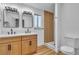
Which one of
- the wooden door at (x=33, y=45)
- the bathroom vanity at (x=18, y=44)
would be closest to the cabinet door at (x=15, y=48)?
the bathroom vanity at (x=18, y=44)

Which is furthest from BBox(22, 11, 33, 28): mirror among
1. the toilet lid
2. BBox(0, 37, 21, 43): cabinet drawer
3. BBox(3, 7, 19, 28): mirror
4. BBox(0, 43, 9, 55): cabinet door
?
the toilet lid

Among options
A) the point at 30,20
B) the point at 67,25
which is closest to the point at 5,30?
the point at 30,20

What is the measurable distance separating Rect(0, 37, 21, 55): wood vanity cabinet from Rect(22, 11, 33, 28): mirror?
0.24 meters

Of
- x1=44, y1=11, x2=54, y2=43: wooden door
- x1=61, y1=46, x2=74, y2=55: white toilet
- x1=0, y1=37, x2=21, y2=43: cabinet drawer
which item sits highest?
x1=44, y1=11, x2=54, y2=43: wooden door

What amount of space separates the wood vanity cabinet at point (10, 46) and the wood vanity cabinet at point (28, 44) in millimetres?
80

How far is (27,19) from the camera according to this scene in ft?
7.52

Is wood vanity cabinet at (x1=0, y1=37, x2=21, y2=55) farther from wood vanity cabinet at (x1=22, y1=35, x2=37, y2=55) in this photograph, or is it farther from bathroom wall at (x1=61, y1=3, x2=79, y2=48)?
bathroom wall at (x1=61, y1=3, x2=79, y2=48)

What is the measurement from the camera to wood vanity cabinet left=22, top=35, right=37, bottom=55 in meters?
2.27

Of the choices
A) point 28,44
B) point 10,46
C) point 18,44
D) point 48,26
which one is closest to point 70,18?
point 48,26

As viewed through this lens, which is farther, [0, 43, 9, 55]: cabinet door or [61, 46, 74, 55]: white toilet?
[61, 46, 74, 55]: white toilet

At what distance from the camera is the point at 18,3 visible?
7.24 feet

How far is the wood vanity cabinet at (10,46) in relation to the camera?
2121mm

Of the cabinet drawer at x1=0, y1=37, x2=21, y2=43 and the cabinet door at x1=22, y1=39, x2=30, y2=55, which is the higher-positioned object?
the cabinet drawer at x1=0, y1=37, x2=21, y2=43

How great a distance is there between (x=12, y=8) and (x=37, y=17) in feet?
1.32
